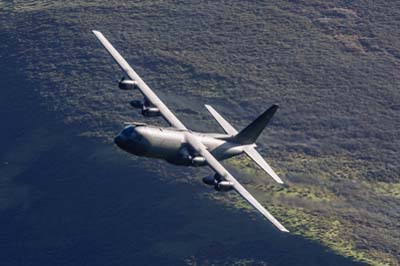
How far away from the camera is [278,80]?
511ft

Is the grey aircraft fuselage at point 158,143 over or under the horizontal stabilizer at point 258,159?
over

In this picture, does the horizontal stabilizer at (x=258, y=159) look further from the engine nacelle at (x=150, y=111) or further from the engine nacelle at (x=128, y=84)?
the engine nacelle at (x=128, y=84)

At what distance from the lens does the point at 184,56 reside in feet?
525

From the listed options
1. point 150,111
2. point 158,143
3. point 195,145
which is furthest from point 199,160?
point 150,111

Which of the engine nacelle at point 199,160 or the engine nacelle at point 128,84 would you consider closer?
the engine nacelle at point 199,160

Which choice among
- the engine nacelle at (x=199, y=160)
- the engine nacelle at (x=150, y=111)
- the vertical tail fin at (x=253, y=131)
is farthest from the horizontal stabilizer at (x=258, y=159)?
the engine nacelle at (x=150, y=111)

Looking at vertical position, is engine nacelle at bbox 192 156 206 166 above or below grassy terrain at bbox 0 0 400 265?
above

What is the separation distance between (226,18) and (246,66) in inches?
659

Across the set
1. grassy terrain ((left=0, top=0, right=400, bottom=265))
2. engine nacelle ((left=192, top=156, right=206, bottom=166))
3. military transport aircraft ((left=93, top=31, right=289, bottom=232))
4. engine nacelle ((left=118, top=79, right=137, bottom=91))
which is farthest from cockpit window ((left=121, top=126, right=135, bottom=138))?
grassy terrain ((left=0, top=0, right=400, bottom=265))

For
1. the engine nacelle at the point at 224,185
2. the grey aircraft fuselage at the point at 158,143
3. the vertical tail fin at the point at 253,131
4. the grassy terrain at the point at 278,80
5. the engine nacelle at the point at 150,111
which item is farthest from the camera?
the grassy terrain at the point at 278,80

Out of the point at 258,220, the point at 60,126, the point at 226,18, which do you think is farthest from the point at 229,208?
the point at 226,18

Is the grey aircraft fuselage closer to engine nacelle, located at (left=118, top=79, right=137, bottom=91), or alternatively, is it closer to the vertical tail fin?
the vertical tail fin

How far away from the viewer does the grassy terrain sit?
130 meters

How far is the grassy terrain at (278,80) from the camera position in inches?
5098
